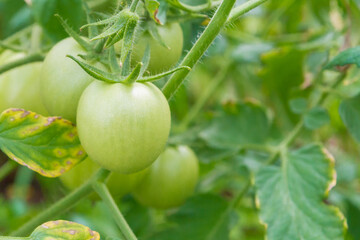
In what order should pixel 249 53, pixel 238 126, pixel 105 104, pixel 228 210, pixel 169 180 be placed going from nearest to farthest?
pixel 105 104
pixel 169 180
pixel 228 210
pixel 238 126
pixel 249 53

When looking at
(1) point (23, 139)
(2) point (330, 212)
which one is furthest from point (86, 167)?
(2) point (330, 212)

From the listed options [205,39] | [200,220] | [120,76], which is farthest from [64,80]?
[200,220]

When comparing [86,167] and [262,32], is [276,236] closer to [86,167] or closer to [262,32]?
[86,167]

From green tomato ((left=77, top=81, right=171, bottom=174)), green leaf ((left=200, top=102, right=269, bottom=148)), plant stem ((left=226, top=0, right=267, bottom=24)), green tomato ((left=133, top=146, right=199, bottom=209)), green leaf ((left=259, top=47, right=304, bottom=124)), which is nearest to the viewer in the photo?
green tomato ((left=77, top=81, right=171, bottom=174))

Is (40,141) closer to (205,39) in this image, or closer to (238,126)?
(205,39)

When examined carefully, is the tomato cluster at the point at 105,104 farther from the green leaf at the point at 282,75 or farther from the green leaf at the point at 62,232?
the green leaf at the point at 282,75

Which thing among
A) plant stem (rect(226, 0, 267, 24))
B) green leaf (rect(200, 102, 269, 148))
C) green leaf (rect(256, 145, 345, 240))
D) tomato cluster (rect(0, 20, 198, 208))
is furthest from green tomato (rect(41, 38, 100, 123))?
green leaf (rect(200, 102, 269, 148))

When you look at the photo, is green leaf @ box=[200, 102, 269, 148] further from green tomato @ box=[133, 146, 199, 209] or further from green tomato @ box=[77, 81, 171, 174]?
green tomato @ box=[77, 81, 171, 174]
